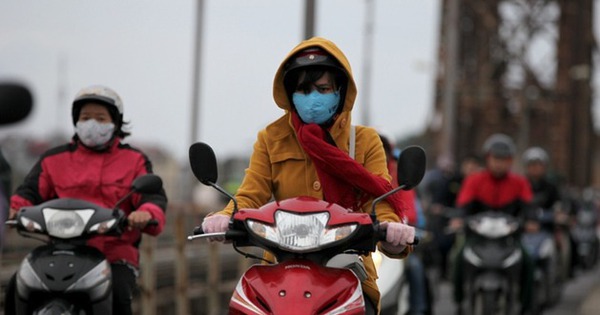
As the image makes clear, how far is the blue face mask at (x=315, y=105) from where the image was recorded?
17.8 ft

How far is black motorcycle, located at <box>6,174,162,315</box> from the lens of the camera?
6352mm

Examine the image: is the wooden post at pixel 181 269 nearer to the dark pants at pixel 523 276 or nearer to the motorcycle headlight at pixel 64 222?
the dark pants at pixel 523 276

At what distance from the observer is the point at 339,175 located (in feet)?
17.5

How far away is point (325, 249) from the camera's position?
4.90 m

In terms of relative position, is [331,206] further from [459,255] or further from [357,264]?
[459,255]

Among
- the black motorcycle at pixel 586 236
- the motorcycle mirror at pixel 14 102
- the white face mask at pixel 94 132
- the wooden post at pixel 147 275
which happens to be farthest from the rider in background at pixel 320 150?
the black motorcycle at pixel 586 236

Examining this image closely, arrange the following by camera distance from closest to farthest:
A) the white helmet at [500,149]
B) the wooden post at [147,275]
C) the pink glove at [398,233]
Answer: the pink glove at [398,233]
the wooden post at [147,275]
the white helmet at [500,149]

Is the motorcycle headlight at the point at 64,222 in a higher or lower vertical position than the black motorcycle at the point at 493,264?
higher

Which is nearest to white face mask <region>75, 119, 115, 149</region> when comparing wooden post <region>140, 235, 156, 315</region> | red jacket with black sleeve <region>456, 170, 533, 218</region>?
wooden post <region>140, 235, 156, 315</region>

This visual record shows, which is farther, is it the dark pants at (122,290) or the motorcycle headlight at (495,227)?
the motorcycle headlight at (495,227)

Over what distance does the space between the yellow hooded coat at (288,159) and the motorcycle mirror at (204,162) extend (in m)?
0.31

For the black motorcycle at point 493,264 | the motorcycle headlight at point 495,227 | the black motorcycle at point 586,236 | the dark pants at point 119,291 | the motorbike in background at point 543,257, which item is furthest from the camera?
the black motorcycle at point 586,236

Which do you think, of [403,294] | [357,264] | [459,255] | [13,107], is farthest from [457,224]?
[13,107]

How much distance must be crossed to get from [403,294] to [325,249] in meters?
5.35
